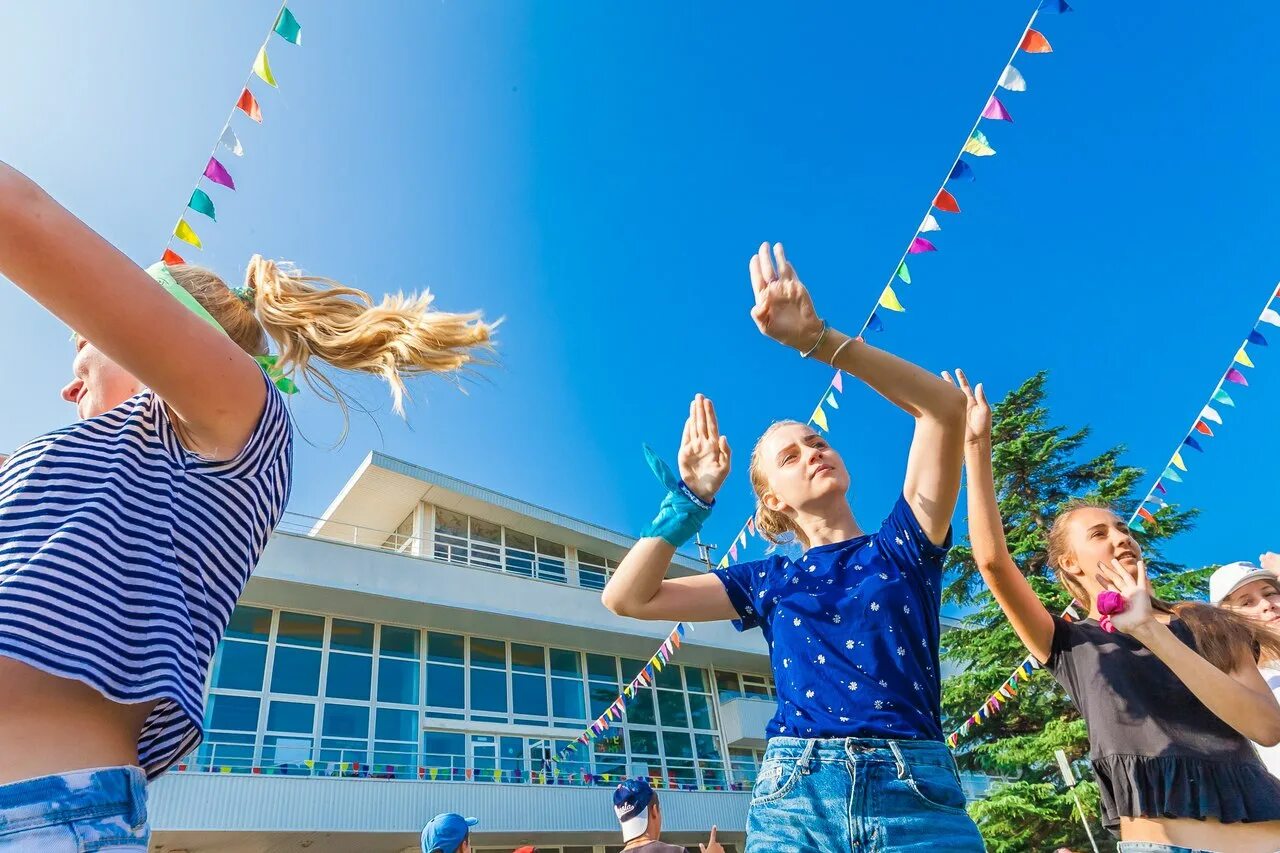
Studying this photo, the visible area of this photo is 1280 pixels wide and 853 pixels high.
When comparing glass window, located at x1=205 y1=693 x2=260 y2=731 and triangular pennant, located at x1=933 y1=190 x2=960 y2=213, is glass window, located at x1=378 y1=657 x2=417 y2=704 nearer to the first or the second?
glass window, located at x1=205 y1=693 x2=260 y2=731

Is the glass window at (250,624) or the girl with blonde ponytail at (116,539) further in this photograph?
the glass window at (250,624)

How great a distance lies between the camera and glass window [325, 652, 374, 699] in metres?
16.6

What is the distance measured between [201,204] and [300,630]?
1368cm

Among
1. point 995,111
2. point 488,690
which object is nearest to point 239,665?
point 488,690

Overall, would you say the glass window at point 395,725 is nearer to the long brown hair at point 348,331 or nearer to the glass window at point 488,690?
the glass window at point 488,690

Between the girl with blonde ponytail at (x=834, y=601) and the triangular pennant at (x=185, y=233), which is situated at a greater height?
the triangular pennant at (x=185, y=233)

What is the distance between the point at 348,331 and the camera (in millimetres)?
2311

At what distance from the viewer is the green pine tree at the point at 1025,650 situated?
16.1 m

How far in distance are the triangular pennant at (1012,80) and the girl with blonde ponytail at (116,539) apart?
5.47 m

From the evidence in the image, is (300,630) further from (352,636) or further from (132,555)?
(132,555)

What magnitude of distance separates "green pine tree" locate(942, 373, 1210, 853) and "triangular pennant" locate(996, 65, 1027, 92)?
10.8m

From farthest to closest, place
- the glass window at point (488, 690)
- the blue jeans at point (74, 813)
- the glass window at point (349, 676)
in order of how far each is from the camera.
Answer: the glass window at point (488, 690) < the glass window at point (349, 676) < the blue jeans at point (74, 813)

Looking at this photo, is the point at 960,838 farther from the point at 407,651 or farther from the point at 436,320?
the point at 407,651

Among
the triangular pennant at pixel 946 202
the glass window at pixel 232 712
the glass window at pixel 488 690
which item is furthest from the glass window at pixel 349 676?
the triangular pennant at pixel 946 202
